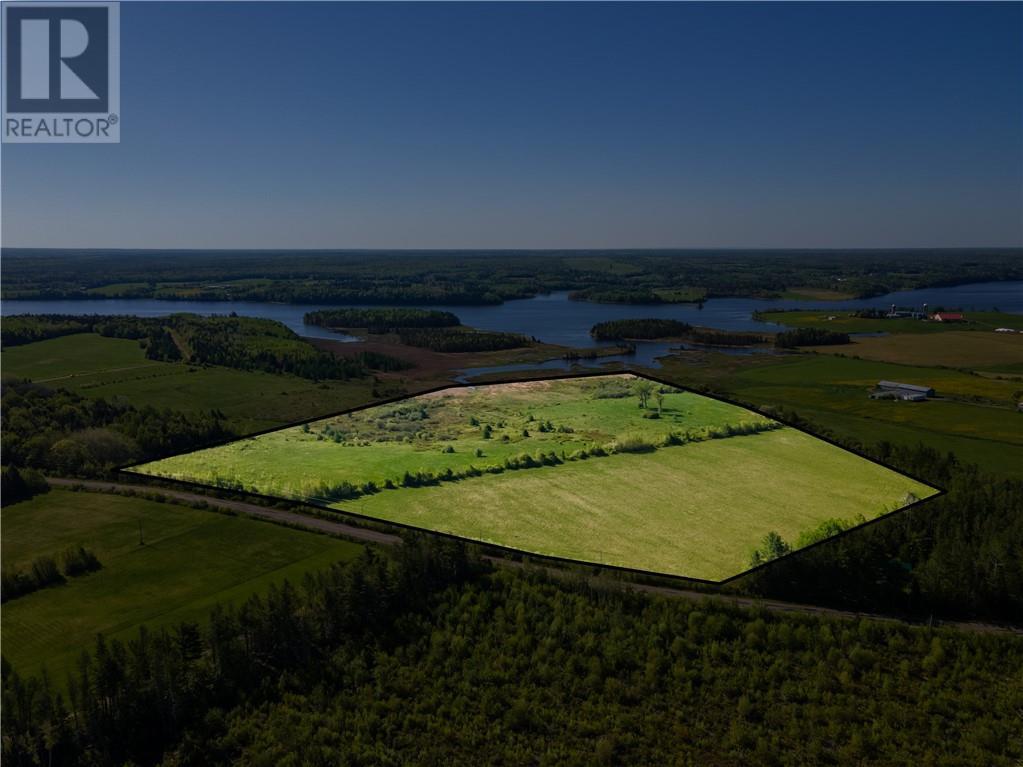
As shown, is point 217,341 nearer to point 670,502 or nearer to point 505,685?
point 505,685

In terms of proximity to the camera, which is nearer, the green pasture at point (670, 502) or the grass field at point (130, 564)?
the green pasture at point (670, 502)

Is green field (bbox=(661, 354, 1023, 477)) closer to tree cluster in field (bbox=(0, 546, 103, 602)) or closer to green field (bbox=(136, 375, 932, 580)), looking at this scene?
green field (bbox=(136, 375, 932, 580))

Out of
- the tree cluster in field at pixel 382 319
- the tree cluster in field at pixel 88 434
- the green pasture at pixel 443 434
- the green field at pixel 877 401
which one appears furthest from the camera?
the tree cluster in field at pixel 382 319

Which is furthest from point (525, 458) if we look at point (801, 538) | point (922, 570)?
point (922, 570)

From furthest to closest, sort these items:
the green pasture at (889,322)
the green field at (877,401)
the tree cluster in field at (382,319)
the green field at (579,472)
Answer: the tree cluster in field at (382,319) < the green pasture at (889,322) < the green field at (877,401) < the green field at (579,472)

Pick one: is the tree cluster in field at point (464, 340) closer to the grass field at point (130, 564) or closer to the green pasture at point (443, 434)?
the grass field at point (130, 564)

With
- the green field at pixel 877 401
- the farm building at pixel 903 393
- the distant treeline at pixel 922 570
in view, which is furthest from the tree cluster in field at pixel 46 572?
the farm building at pixel 903 393

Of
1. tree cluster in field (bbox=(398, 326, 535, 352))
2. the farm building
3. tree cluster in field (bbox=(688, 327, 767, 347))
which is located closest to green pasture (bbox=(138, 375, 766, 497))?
the farm building

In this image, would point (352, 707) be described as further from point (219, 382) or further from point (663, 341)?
point (663, 341)
